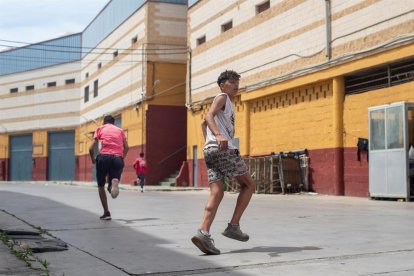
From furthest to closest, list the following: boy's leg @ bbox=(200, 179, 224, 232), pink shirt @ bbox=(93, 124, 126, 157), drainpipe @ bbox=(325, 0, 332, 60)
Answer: drainpipe @ bbox=(325, 0, 332, 60), pink shirt @ bbox=(93, 124, 126, 157), boy's leg @ bbox=(200, 179, 224, 232)

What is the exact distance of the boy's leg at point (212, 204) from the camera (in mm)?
5504

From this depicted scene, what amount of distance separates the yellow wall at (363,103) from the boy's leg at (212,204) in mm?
9951

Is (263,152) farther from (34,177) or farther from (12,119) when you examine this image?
(12,119)

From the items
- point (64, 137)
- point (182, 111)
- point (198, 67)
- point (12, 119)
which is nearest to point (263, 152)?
point (198, 67)

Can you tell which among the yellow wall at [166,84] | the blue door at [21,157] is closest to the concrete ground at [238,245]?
the yellow wall at [166,84]

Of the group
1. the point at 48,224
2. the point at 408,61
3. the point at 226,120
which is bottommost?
the point at 48,224

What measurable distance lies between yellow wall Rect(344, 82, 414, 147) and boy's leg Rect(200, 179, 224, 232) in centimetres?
995

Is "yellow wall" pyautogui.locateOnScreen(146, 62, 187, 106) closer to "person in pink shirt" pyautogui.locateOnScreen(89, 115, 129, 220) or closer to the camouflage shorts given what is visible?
"person in pink shirt" pyautogui.locateOnScreen(89, 115, 129, 220)

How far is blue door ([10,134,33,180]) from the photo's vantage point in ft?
163

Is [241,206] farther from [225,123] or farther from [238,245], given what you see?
[225,123]

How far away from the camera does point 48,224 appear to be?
8.23 m

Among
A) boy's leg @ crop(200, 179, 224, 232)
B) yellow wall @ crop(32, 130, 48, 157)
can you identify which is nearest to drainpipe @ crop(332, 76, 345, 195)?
boy's leg @ crop(200, 179, 224, 232)

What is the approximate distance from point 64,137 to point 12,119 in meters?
6.59

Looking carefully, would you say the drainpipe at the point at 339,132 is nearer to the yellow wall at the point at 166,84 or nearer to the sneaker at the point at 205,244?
the sneaker at the point at 205,244
